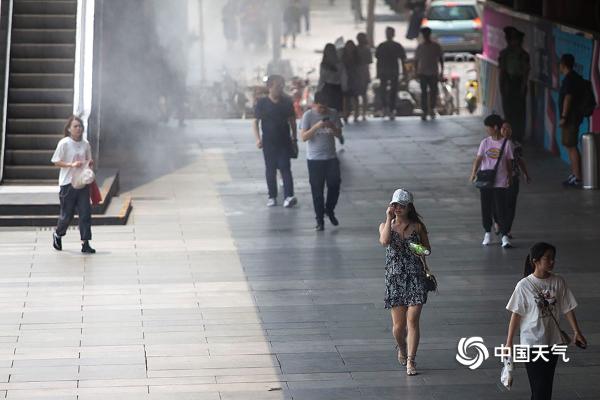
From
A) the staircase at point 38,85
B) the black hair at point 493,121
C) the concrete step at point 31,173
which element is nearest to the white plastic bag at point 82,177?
the staircase at point 38,85

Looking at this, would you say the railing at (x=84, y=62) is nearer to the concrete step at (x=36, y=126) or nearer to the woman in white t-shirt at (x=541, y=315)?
the concrete step at (x=36, y=126)

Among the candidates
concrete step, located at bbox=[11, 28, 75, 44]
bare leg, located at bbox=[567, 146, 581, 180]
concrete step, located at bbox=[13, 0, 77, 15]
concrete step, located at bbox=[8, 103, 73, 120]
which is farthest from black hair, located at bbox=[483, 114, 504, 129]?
concrete step, located at bbox=[13, 0, 77, 15]

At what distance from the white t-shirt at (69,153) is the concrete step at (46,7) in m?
7.47

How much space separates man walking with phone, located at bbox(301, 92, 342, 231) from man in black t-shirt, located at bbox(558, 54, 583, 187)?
3843mm

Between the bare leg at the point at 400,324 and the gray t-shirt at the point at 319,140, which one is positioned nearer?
the bare leg at the point at 400,324

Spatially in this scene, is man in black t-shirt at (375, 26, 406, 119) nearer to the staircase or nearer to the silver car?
the staircase

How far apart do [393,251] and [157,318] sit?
2.93 m

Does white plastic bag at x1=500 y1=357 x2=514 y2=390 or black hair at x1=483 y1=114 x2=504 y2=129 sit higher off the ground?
black hair at x1=483 y1=114 x2=504 y2=129

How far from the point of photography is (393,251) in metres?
10.8

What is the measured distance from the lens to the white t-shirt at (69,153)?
617 inches

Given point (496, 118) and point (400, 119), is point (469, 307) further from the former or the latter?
point (400, 119)

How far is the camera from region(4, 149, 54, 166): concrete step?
20031 mm

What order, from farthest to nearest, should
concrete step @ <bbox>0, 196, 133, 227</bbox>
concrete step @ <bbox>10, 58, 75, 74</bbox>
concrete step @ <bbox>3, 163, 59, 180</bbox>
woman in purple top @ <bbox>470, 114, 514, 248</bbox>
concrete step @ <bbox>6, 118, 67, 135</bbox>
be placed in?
concrete step @ <bbox>10, 58, 75, 74</bbox> → concrete step @ <bbox>6, 118, 67, 135</bbox> → concrete step @ <bbox>3, 163, 59, 180</bbox> → concrete step @ <bbox>0, 196, 133, 227</bbox> → woman in purple top @ <bbox>470, 114, 514, 248</bbox>

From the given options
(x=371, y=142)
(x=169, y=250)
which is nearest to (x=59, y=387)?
(x=169, y=250)
